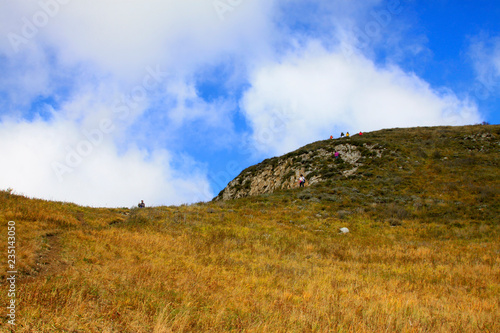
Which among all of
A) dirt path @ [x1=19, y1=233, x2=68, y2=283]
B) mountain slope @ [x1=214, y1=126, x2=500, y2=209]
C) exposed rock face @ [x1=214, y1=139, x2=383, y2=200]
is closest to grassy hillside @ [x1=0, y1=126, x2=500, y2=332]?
dirt path @ [x1=19, y1=233, x2=68, y2=283]

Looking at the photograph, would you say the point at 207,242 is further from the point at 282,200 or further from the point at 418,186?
the point at 418,186

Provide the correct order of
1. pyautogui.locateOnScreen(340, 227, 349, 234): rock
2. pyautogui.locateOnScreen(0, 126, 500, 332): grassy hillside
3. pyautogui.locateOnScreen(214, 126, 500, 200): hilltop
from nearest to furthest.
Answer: pyautogui.locateOnScreen(0, 126, 500, 332): grassy hillside
pyautogui.locateOnScreen(340, 227, 349, 234): rock
pyautogui.locateOnScreen(214, 126, 500, 200): hilltop

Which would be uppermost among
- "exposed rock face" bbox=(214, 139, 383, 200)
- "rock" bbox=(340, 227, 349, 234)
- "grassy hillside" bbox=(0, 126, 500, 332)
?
"exposed rock face" bbox=(214, 139, 383, 200)

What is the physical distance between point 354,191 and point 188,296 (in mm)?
25108

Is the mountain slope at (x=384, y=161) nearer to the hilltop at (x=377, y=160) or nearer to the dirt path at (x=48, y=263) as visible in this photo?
the hilltop at (x=377, y=160)

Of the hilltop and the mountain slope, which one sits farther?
the hilltop

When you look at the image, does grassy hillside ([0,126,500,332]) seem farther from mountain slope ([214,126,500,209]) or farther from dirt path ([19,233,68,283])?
mountain slope ([214,126,500,209])

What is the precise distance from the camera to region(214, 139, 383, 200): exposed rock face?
35906 millimetres

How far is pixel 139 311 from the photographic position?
5.59 metres

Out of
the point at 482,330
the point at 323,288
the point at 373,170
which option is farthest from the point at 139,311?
the point at 373,170

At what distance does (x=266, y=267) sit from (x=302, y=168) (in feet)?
93.9

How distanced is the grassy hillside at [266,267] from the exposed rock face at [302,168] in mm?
11174

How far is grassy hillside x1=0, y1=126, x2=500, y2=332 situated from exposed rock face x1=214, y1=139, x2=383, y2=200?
11.2 metres

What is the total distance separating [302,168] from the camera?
125ft
